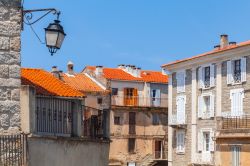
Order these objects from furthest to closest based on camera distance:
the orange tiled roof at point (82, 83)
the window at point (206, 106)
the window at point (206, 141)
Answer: the orange tiled roof at point (82, 83) < the window at point (206, 141) < the window at point (206, 106)

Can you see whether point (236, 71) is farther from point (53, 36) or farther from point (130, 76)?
point (53, 36)

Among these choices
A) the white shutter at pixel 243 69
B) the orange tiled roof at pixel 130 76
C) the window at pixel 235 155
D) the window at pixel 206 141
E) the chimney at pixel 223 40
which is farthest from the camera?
the orange tiled roof at pixel 130 76

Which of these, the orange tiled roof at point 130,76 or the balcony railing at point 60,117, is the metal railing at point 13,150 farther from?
the orange tiled roof at point 130,76

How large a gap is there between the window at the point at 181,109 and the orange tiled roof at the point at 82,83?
12.9 metres

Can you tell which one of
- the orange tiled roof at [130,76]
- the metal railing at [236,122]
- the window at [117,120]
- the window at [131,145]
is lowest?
the window at [131,145]

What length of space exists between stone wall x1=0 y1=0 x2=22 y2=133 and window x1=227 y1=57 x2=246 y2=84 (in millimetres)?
38544

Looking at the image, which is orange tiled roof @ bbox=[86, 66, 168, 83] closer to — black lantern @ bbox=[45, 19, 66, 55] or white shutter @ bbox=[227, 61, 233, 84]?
white shutter @ bbox=[227, 61, 233, 84]

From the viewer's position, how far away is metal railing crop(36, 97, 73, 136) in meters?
12.1

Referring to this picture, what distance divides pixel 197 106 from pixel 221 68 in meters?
4.54

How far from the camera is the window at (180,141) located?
2183 inches

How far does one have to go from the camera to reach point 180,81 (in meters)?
56.1

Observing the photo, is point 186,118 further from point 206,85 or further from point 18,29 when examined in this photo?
point 18,29

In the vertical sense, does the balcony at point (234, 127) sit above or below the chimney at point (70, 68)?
below

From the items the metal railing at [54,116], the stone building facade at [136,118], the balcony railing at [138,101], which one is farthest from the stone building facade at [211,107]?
the metal railing at [54,116]
